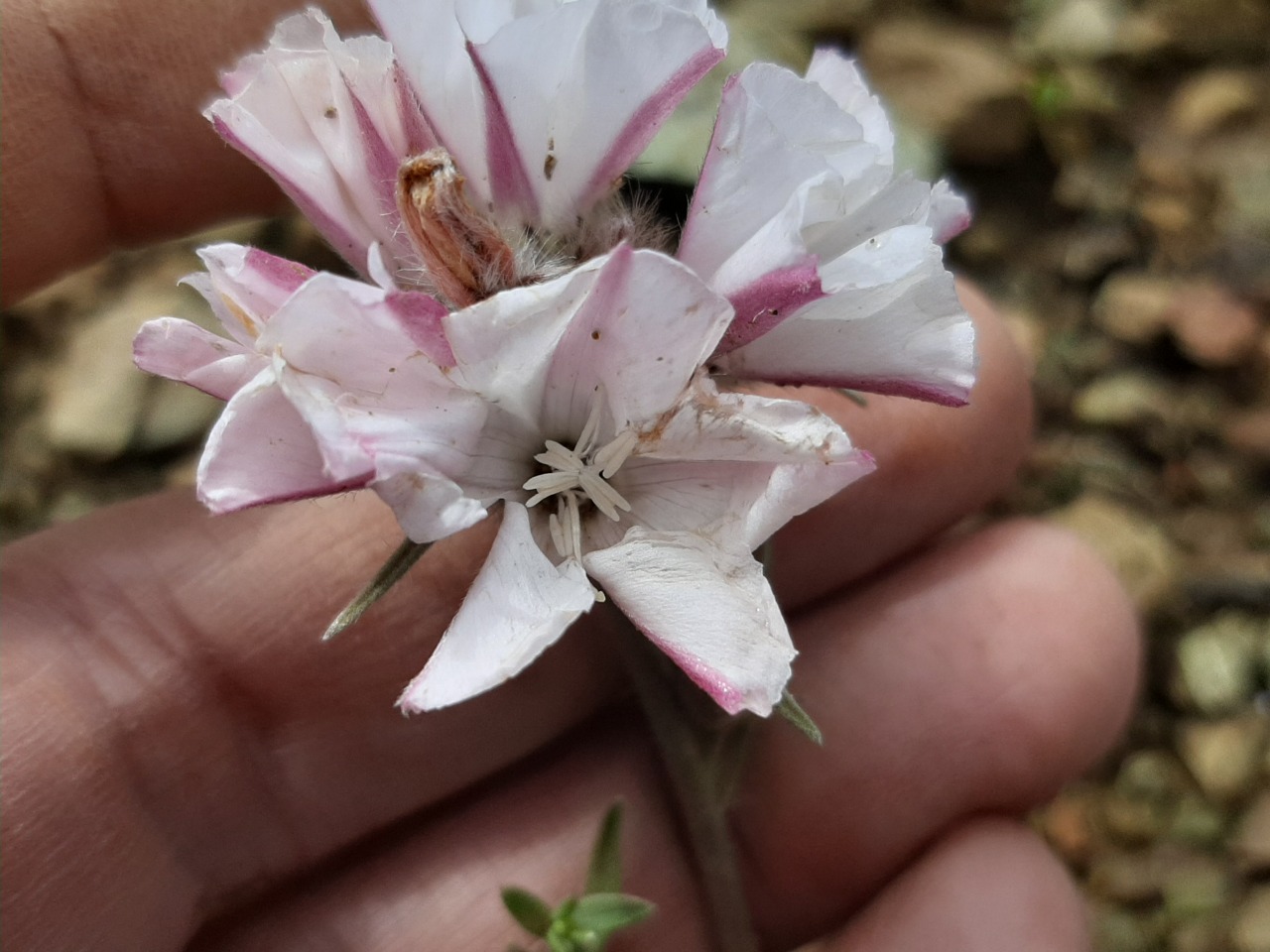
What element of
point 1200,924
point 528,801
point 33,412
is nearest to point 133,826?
→ point 528,801

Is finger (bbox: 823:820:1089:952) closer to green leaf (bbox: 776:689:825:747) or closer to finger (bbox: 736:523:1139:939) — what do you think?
finger (bbox: 736:523:1139:939)

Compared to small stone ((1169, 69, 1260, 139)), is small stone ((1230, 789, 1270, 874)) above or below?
below

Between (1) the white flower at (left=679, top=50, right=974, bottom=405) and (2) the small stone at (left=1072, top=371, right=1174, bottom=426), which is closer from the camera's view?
(1) the white flower at (left=679, top=50, right=974, bottom=405)

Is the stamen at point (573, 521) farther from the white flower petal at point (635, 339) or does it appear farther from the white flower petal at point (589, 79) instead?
the white flower petal at point (589, 79)

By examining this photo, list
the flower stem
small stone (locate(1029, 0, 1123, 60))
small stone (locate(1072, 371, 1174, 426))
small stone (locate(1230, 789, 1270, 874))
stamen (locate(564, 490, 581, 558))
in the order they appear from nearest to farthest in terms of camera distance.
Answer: stamen (locate(564, 490, 581, 558)), the flower stem, small stone (locate(1230, 789, 1270, 874)), small stone (locate(1072, 371, 1174, 426)), small stone (locate(1029, 0, 1123, 60))

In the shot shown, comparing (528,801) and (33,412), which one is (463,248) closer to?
(528,801)

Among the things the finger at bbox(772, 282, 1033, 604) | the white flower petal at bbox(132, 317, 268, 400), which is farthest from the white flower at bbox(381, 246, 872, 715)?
the finger at bbox(772, 282, 1033, 604)

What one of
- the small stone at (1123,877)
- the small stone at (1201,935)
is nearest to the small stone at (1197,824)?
the small stone at (1123,877)
